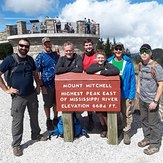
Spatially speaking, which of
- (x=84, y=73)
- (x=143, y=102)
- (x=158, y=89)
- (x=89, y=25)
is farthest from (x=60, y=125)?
(x=89, y=25)

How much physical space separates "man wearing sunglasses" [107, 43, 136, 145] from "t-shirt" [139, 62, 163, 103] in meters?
0.34

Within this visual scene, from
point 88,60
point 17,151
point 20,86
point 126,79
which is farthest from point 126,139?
point 20,86

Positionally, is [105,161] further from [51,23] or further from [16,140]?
[51,23]

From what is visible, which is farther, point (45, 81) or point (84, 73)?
point (45, 81)

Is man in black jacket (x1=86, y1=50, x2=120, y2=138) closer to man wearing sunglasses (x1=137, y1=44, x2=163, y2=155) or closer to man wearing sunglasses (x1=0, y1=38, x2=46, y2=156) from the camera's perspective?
man wearing sunglasses (x1=137, y1=44, x2=163, y2=155)

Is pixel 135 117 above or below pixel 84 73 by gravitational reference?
below

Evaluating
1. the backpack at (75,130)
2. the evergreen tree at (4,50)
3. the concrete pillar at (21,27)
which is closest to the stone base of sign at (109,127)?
the backpack at (75,130)

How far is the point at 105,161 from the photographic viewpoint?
4145mm

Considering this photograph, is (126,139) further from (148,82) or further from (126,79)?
(148,82)

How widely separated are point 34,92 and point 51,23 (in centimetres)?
1526

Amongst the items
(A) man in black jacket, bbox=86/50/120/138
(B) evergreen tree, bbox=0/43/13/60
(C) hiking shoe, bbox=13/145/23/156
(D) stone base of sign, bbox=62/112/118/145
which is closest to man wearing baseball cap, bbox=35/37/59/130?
(D) stone base of sign, bbox=62/112/118/145

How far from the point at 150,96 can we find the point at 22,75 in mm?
2327

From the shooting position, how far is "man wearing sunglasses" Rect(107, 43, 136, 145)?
181 inches

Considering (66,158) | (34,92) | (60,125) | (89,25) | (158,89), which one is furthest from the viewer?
(89,25)
